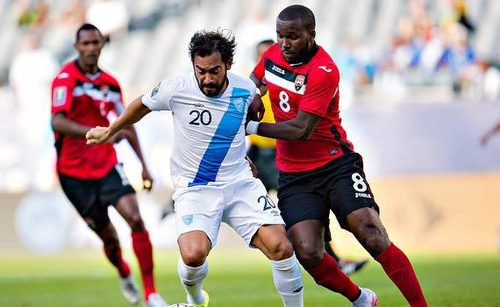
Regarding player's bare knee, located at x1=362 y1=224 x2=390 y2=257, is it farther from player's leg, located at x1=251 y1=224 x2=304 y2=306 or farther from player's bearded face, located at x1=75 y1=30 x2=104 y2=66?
player's bearded face, located at x1=75 y1=30 x2=104 y2=66

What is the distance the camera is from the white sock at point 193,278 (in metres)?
8.13

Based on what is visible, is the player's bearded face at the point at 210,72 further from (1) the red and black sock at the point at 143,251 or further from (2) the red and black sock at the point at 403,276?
(1) the red and black sock at the point at 143,251

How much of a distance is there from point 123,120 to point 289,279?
1.67 meters

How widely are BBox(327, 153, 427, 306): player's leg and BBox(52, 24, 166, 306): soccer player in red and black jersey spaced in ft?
8.40

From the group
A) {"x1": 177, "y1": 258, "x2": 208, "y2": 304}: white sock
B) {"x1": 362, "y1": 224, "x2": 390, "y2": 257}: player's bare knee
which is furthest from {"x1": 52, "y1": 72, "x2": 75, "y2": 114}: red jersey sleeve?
{"x1": 362, "y1": 224, "x2": 390, "y2": 257}: player's bare knee

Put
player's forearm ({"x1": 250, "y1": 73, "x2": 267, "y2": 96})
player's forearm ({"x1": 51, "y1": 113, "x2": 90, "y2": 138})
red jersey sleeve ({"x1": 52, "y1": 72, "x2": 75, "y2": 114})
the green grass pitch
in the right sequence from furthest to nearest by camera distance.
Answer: the green grass pitch, red jersey sleeve ({"x1": 52, "y1": 72, "x2": 75, "y2": 114}), player's forearm ({"x1": 51, "y1": 113, "x2": 90, "y2": 138}), player's forearm ({"x1": 250, "y1": 73, "x2": 267, "y2": 96})

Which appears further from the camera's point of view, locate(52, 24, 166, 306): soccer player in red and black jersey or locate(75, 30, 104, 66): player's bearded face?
locate(75, 30, 104, 66): player's bearded face

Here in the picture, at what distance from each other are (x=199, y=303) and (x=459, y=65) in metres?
12.8

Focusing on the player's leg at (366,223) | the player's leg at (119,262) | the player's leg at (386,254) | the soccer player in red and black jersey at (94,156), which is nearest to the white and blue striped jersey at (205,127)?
the player's leg at (366,223)

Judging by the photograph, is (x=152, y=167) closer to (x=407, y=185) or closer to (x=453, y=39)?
(x=407, y=185)

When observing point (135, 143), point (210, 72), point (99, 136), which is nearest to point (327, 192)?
point (210, 72)

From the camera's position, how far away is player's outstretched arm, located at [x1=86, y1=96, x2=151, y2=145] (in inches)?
314

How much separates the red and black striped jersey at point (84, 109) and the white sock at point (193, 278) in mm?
2781

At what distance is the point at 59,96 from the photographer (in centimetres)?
1054
